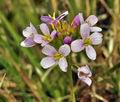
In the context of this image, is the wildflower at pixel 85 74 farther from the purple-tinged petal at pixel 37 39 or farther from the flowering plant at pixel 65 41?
the purple-tinged petal at pixel 37 39

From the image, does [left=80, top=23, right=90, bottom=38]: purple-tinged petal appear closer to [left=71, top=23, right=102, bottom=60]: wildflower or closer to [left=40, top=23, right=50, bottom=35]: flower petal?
[left=71, top=23, right=102, bottom=60]: wildflower

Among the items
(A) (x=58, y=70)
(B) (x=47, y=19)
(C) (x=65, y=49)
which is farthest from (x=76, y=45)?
(A) (x=58, y=70)

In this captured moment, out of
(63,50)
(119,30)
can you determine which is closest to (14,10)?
(119,30)

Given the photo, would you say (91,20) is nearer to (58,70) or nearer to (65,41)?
(65,41)

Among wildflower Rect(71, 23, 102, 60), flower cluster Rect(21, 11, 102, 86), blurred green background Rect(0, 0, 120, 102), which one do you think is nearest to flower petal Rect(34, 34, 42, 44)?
flower cluster Rect(21, 11, 102, 86)

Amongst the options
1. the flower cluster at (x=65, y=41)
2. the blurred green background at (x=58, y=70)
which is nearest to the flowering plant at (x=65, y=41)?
the flower cluster at (x=65, y=41)

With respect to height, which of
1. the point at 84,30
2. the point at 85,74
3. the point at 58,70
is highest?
the point at 84,30
